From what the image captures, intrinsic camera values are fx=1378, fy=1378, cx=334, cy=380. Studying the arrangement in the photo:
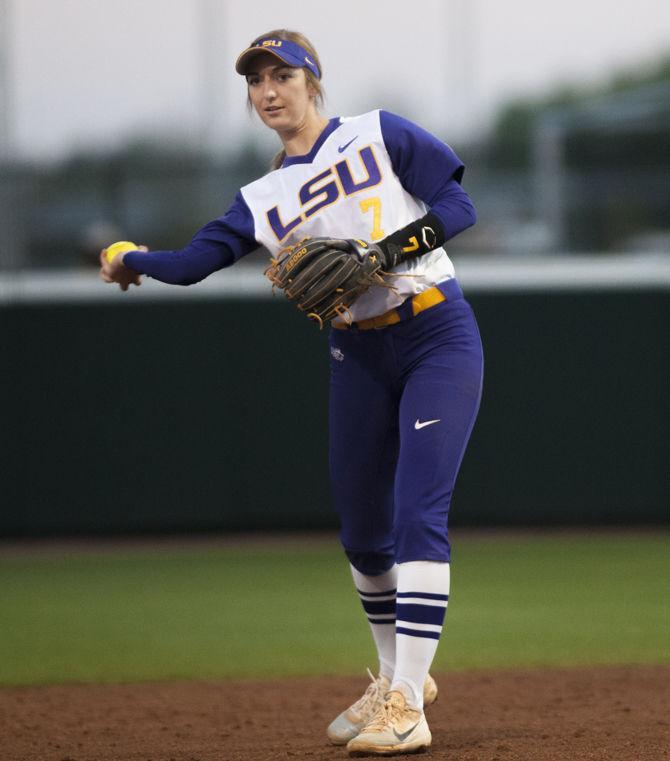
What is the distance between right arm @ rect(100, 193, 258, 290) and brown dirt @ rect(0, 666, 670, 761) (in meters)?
1.27

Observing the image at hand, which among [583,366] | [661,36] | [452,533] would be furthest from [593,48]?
[452,533]

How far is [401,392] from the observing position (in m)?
3.67

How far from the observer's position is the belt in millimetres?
3605

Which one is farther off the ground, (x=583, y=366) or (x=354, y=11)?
(x=354, y=11)

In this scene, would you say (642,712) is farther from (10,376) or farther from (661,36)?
(661,36)

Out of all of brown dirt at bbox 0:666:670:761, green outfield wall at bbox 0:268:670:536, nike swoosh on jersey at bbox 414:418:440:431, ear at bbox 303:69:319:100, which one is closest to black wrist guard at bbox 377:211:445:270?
nike swoosh on jersey at bbox 414:418:440:431

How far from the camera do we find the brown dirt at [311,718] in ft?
11.6

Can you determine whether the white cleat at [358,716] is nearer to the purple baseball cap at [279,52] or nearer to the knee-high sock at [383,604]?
the knee-high sock at [383,604]

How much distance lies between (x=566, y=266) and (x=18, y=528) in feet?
12.7

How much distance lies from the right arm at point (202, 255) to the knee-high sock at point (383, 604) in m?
0.95

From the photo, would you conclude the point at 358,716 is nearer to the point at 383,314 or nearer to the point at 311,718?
the point at 311,718

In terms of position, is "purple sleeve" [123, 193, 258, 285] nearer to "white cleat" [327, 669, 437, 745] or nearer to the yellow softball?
the yellow softball

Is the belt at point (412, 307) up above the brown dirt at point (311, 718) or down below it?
above

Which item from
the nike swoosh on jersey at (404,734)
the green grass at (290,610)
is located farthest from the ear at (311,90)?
the green grass at (290,610)
